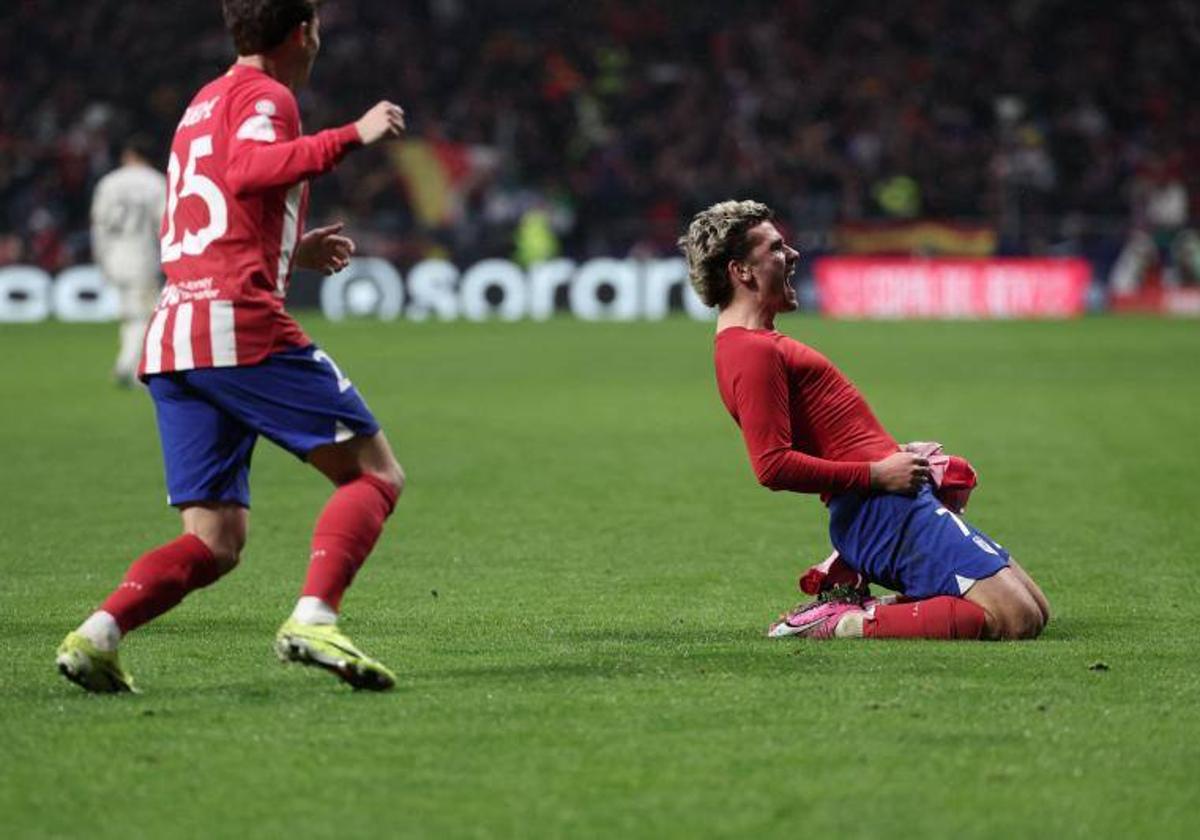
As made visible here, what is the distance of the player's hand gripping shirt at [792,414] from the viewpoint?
647 cm

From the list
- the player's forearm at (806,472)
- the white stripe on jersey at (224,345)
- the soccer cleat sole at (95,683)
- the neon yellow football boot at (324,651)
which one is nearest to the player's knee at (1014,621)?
the player's forearm at (806,472)

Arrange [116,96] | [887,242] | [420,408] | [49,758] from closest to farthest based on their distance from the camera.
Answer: [49,758], [420,408], [887,242], [116,96]

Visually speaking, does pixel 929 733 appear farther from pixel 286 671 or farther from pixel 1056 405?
pixel 1056 405

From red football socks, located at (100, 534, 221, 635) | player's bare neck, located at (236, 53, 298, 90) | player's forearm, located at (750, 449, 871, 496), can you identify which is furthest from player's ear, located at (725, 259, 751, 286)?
red football socks, located at (100, 534, 221, 635)

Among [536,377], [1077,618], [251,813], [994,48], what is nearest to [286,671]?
[251,813]

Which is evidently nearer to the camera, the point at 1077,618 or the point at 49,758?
the point at 49,758

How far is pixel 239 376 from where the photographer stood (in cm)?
554

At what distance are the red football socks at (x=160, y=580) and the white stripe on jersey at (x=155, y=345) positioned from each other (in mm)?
463

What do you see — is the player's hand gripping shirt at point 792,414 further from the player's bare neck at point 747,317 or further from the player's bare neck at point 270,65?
the player's bare neck at point 270,65

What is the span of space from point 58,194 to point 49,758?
94.5 ft

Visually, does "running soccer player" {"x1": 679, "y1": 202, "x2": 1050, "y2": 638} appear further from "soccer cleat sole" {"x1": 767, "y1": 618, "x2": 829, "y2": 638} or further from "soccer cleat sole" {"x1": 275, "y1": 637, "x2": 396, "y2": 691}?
"soccer cleat sole" {"x1": 275, "y1": 637, "x2": 396, "y2": 691}

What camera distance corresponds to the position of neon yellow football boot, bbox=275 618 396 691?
5371 mm

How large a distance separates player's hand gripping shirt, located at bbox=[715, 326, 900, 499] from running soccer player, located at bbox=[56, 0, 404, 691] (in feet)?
4.20

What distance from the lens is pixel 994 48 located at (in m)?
37.1
